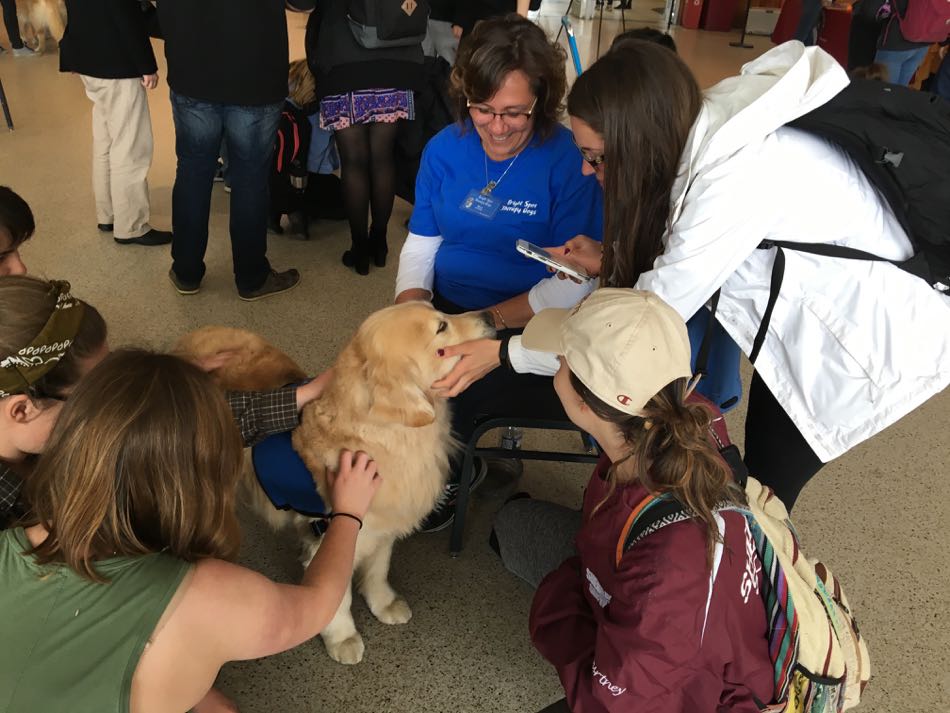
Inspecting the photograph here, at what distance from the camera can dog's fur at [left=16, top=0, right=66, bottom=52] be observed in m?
7.21

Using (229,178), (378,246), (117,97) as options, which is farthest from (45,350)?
(117,97)

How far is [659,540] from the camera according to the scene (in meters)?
1.20

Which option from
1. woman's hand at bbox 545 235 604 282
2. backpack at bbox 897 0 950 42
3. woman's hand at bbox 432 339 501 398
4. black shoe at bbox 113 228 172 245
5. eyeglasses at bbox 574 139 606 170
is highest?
backpack at bbox 897 0 950 42

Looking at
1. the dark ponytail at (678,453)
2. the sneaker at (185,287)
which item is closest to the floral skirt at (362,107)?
the sneaker at (185,287)

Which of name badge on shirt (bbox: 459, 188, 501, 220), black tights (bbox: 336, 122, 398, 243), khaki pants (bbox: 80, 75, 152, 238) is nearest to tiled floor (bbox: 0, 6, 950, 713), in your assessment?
khaki pants (bbox: 80, 75, 152, 238)

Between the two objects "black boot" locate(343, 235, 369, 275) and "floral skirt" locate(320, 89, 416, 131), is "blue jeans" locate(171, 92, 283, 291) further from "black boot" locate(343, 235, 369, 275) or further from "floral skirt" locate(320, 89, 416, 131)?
"black boot" locate(343, 235, 369, 275)

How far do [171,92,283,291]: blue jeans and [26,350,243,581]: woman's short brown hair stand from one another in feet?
7.34

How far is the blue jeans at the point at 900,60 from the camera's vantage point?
14.8 feet

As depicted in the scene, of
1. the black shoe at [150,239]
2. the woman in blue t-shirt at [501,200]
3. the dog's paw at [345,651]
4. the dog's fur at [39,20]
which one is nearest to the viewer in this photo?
the dog's paw at [345,651]

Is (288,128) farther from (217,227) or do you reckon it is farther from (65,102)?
(65,102)

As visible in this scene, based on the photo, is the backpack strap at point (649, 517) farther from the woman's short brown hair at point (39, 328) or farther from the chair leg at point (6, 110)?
the chair leg at point (6, 110)

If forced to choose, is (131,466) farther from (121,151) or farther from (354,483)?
(121,151)

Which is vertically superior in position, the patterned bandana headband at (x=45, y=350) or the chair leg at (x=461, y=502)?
the patterned bandana headband at (x=45, y=350)

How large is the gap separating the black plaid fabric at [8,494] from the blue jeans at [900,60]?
5079 mm
